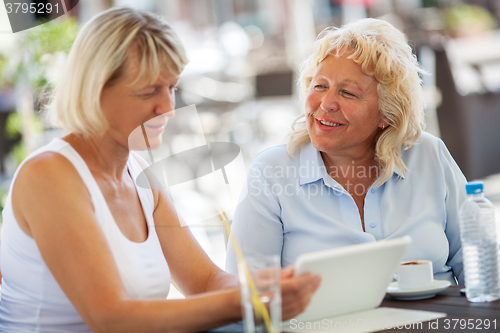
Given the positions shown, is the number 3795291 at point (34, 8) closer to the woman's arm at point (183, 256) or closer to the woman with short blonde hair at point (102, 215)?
the woman with short blonde hair at point (102, 215)

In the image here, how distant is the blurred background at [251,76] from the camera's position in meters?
3.24

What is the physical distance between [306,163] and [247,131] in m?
4.95

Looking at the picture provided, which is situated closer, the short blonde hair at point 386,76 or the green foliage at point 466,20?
the short blonde hair at point 386,76

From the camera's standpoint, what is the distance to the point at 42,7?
6.13ft

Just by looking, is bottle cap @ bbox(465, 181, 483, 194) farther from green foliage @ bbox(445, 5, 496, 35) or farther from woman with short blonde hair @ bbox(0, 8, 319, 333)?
green foliage @ bbox(445, 5, 496, 35)

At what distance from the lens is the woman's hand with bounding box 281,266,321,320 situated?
0.98 meters

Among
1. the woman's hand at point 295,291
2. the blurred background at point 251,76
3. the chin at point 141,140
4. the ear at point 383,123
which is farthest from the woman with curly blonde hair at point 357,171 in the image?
the woman's hand at point 295,291

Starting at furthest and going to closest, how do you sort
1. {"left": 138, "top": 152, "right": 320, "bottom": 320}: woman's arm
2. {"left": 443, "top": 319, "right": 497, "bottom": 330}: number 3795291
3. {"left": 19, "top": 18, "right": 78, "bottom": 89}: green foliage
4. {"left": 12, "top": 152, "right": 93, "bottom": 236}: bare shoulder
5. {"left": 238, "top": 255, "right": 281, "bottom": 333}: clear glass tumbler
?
{"left": 19, "top": 18, "right": 78, "bottom": 89}: green foliage → {"left": 138, "top": 152, "right": 320, "bottom": 320}: woman's arm → {"left": 12, "top": 152, "right": 93, "bottom": 236}: bare shoulder → {"left": 443, "top": 319, "right": 497, "bottom": 330}: number 3795291 → {"left": 238, "top": 255, "right": 281, "bottom": 333}: clear glass tumbler

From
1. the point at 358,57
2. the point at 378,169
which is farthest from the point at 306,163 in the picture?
the point at 358,57

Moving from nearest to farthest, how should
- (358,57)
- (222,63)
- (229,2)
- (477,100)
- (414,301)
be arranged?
(414,301), (358,57), (477,100), (222,63), (229,2)

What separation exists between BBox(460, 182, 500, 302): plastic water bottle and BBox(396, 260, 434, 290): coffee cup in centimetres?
9

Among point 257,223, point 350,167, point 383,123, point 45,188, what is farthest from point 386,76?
point 45,188

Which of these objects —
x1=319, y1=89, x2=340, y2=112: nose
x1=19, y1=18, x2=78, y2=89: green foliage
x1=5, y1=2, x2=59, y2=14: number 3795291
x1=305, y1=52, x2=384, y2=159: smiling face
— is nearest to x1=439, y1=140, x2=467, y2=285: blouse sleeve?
x1=305, y1=52, x2=384, y2=159: smiling face

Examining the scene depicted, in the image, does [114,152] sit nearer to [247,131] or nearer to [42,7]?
[42,7]
